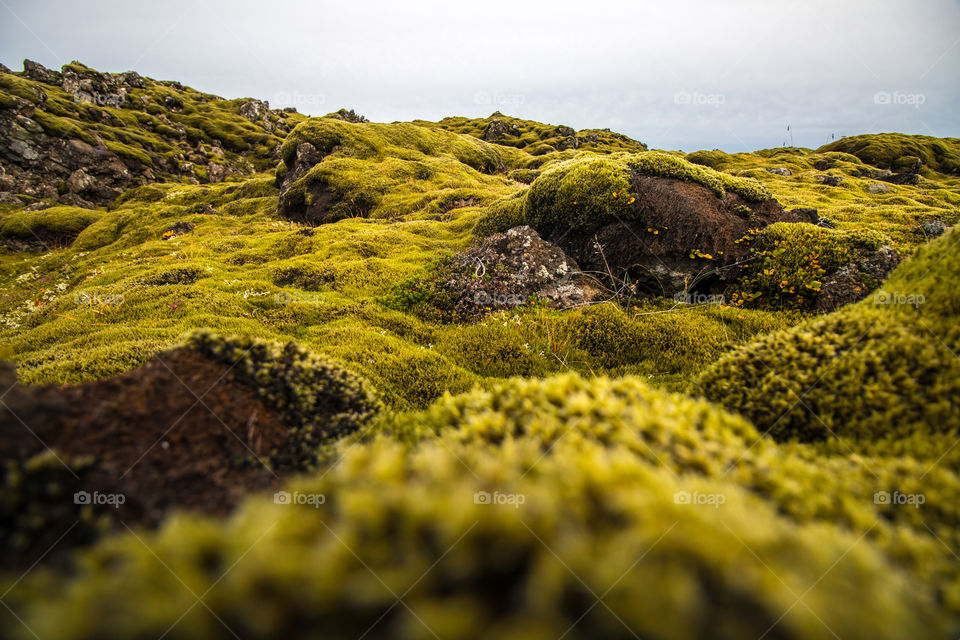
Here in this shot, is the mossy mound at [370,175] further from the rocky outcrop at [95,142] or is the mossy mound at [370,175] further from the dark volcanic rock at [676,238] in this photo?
the rocky outcrop at [95,142]

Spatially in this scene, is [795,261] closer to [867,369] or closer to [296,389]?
[867,369]

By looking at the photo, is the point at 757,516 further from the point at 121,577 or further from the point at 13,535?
the point at 13,535

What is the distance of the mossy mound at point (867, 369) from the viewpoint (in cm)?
273

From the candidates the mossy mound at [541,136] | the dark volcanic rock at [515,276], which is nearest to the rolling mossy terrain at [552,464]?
the dark volcanic rock at [515,276]

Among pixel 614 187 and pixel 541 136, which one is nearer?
pixel 614 187

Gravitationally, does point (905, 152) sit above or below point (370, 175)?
above

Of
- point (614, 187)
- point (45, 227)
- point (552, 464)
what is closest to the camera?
point (552, 464)

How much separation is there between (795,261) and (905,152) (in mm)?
57602

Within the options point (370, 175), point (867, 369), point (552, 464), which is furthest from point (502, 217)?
point (370, 175)

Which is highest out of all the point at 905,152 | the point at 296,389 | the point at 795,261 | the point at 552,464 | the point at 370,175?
the point at 905,152

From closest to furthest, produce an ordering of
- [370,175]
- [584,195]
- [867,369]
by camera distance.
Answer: [867,369] → [584,195] → [370,175]

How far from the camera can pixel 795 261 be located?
7855mm

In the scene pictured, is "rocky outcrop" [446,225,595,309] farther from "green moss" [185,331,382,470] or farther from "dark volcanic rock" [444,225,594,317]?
"green moss" [185,331,382,470]

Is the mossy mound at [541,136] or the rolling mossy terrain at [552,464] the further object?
the mossy mound at [541,136]
